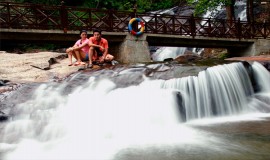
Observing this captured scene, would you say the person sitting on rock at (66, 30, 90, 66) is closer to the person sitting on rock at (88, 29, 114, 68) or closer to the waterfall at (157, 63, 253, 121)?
the person sitting on rock at (88, 29, 114, 68)

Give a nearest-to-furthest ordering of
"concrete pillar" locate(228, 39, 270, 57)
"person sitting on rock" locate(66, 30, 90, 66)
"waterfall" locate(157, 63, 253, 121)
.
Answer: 1. "waterfall" locate(157, 63, 253, 121)
2. "person sitting on rock" locate(66, 30, 90, 66)
3. "concrete pillar" locate(228, 39, 270, 57)

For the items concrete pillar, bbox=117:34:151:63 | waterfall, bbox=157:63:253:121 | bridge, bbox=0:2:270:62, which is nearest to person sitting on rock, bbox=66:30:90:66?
bridge, bbox=0:2:270:62

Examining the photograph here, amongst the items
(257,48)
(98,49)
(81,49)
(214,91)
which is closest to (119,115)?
(214,91)

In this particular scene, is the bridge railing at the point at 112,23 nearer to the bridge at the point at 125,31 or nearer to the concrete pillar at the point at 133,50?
the bridge at the point at 125,31

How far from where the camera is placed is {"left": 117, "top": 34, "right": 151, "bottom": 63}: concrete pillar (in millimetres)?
13523

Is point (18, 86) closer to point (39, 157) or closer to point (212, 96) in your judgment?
point (39, 157)

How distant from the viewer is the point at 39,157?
14.8 feet

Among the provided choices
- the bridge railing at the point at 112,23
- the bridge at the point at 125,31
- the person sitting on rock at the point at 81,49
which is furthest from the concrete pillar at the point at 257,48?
the person sitting on rock at the point at 81,49

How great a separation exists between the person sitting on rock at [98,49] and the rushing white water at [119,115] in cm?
211

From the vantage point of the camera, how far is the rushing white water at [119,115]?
16.0 ft

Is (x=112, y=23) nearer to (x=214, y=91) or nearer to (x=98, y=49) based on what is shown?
(x=98, y=49)

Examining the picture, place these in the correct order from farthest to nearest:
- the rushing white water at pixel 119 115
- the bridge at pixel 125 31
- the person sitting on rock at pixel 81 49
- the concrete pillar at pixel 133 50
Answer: the concrete pillar at pixel 133 50 < the bridge at pixel 125 31 < the person sitting on rock at pixel 81 49 < the rushing white water at pixel 119 115

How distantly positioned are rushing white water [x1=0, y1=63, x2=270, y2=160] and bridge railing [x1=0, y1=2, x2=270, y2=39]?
5.47m

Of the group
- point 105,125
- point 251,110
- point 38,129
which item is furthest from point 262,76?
point 38,129
